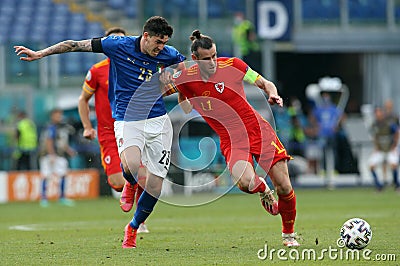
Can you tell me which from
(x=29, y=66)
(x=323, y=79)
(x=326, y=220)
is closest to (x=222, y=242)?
(x=326, y=220)

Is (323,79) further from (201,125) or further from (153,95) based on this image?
(153,95)

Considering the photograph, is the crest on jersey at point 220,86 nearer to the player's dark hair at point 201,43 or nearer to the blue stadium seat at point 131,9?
the player's dark hair at point 201,43

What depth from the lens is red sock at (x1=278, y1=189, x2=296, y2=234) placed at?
32.9ft

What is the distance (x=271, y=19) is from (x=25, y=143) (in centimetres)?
847

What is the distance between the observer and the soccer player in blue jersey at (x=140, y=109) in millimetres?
10273

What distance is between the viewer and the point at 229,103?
10289 millimetres

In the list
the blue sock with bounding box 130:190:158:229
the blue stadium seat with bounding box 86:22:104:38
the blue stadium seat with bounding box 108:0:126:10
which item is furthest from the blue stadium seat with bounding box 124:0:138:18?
the blue sock with bounding box 130:190:158:229

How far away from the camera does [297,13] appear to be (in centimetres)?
3006

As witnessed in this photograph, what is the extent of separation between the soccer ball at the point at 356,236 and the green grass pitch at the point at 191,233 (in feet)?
0.48

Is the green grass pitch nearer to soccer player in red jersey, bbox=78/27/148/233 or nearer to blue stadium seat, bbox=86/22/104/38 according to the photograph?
soccer player in red jersey, bbox=78/27/148/233

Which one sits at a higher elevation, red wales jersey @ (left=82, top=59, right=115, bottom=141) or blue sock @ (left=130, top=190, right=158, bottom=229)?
red wales jersey @ (left=82, top=59, right=115, bottom=141)


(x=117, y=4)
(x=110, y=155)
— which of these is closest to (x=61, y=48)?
(x=110, y=155)

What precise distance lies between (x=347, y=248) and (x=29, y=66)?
18.6m

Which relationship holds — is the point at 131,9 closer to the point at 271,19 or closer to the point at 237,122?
the point at 271,19
